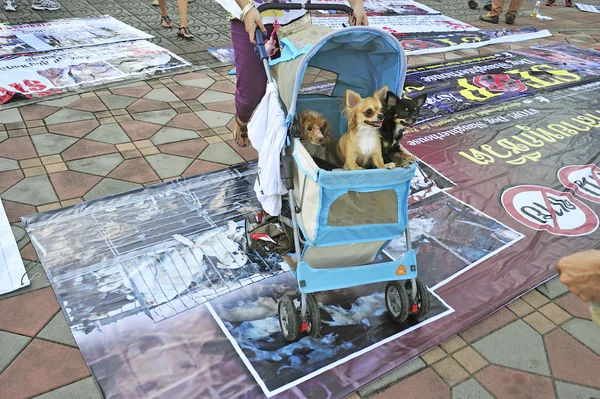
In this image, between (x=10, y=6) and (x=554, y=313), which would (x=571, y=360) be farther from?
(x=10, y=6)

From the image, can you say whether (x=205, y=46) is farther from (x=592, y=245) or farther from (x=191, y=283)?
(x=592, y=245)

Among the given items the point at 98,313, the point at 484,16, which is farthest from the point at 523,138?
the point at 484,16

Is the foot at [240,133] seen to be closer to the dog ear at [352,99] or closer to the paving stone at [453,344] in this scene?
the dog ear at [352,99]

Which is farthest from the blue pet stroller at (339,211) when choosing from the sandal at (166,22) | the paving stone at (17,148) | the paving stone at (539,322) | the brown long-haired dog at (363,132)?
the sandal at (166,22)

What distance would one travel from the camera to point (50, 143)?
3.73 meters

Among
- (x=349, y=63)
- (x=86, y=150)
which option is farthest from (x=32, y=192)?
(x=349, y=63)

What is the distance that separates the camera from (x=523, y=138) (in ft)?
13.9

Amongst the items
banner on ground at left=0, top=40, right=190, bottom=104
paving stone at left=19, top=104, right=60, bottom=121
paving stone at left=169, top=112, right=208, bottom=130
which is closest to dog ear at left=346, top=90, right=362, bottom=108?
paving stone at left=169, top=112, right=208, bottom=130

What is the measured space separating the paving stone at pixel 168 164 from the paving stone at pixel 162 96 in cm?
105

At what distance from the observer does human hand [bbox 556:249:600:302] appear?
1.40 meters

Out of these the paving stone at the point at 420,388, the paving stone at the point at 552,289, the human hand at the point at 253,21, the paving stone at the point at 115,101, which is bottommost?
the paving stone at the point at 420,388

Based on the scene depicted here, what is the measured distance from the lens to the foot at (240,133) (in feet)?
11.6

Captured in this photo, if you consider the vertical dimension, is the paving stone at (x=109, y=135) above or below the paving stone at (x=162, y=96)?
below

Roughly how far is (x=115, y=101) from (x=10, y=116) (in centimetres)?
84
